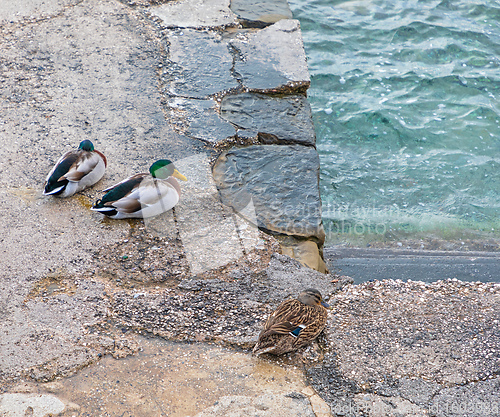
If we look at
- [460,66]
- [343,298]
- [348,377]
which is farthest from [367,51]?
[348,377]

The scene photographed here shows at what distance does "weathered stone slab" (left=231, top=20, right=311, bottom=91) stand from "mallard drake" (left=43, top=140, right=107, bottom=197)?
6.20 feet

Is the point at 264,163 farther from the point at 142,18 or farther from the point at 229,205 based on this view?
the point at 142,18

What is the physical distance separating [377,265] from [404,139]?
3046 millimetres

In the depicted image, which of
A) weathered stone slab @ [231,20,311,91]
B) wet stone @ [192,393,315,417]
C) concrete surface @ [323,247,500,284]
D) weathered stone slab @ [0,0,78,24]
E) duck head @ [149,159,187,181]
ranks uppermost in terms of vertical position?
weathered stone slab @ [0,0,78,24]

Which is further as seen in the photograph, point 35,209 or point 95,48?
point 95,48

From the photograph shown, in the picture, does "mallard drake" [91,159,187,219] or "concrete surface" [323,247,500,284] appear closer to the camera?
"mallard drake" [91,159,187,219]

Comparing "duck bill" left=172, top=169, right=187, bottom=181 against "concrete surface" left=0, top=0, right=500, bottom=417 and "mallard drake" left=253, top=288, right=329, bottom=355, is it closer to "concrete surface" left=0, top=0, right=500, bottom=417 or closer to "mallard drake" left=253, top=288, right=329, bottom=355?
"concrete surface" left=0, top=0, right=500, bottom=417

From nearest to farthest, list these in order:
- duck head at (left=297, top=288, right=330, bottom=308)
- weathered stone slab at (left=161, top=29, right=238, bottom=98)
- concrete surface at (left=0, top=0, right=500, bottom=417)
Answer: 1. concrete surface at (left=0, top=0, right=500, bottom=417)
2. duck head at (left=297, top=288, right=330, bottom=308)
3. weathered stone slab at (left=161, top=29, right=238, bottom=98)

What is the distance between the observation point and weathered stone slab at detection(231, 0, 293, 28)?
5785 millimetres

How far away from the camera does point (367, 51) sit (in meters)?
7.93

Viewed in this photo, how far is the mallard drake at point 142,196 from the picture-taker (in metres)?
3.34

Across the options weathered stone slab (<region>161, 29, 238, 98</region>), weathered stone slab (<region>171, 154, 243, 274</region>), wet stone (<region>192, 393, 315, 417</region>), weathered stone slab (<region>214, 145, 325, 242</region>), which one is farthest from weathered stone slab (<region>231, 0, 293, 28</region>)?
wet stone (<region>192, 393, 315, 417</region>)

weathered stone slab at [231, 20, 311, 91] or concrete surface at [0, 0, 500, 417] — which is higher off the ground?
weathered stone slab at [231, 20, 311, 91]

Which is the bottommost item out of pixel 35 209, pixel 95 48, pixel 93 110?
pixel 35 209
